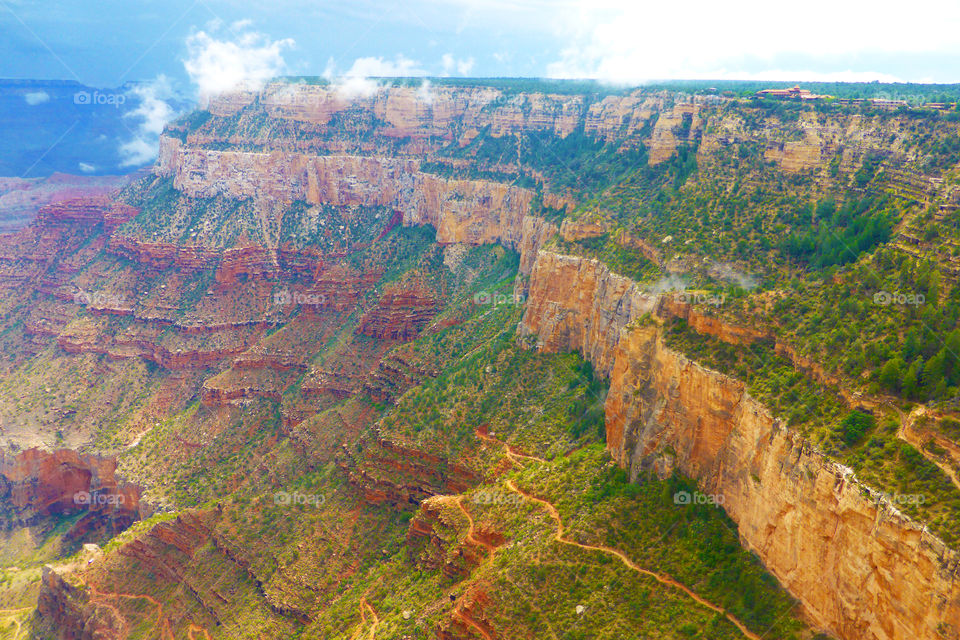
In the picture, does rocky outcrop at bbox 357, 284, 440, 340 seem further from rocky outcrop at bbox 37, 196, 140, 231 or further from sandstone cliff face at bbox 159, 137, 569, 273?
rocky outcrop at bbox 37, 196, 140, 231

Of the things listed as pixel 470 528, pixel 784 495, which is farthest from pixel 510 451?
pixel 784 495

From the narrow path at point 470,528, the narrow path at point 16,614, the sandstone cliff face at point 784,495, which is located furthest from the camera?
the narrow path at point 16,614

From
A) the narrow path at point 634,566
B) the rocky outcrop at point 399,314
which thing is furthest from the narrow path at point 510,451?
the rocky outcrop at point 399,314

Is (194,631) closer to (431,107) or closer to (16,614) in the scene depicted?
(16,614)

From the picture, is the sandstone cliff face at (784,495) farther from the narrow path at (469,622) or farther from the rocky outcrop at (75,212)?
the rocky outcrop at (75,212)

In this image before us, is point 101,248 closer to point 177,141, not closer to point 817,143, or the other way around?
point 177,141

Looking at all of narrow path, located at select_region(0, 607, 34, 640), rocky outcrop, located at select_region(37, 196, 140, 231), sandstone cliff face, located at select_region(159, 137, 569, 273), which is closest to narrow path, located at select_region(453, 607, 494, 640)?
narrow path, located at select_region(0, 607, 34, 640)

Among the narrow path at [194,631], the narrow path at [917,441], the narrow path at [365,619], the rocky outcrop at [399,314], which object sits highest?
the narrow path at [917,441]

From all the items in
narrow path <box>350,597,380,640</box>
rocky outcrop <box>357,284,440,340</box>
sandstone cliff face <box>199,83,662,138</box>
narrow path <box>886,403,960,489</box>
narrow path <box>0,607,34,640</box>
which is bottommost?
narrow path <box>0,607,34,640</box>
